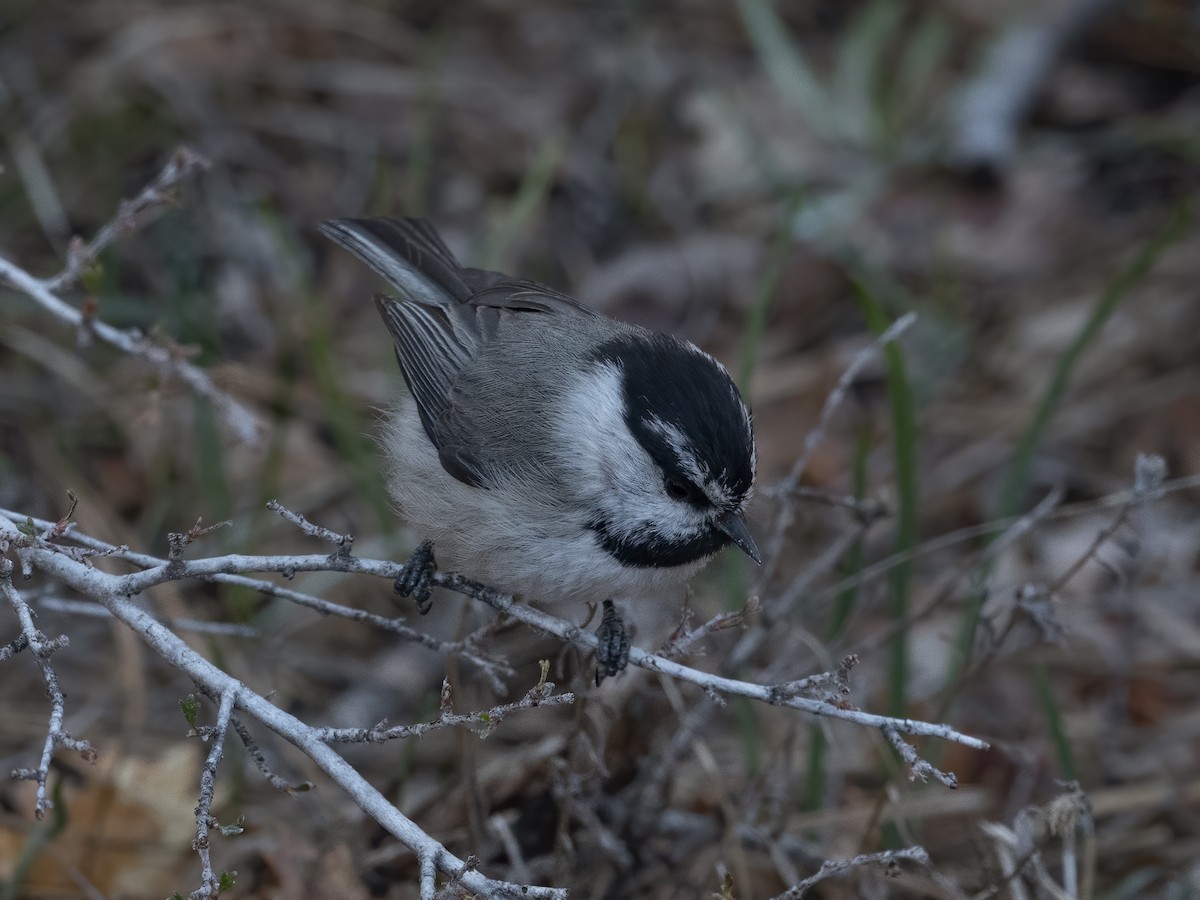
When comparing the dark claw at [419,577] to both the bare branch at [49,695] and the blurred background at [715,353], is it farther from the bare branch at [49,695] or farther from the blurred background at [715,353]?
the bare branch at [49,695]

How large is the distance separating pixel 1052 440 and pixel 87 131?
4.10 m

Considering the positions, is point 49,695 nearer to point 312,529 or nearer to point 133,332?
point 312,529

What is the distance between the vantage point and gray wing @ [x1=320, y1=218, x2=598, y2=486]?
3199 mm

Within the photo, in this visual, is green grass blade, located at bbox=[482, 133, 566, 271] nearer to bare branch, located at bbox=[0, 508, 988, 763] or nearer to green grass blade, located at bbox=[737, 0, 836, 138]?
green grass blade, located at bbox=[737, 0, 836, 138]

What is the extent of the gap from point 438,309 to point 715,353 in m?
1.97

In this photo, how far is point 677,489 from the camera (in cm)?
279

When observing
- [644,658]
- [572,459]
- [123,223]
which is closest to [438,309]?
[572,459]

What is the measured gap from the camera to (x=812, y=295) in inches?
219

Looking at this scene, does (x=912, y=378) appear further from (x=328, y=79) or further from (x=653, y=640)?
(x=328, y=79)

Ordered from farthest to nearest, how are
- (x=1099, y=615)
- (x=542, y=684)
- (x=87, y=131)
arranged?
(x=87, y=131)
(x=1099, y=615)
(x=542, y=684)

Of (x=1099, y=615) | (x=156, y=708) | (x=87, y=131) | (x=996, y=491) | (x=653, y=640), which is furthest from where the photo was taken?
(x=87, y=131)

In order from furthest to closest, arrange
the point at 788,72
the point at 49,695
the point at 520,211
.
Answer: the point at 788,72 < the point at 520,211 < the point at 49,695

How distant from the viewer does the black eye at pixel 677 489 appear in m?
2.77


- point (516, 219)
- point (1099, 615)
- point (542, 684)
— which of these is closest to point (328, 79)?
point (516, 219)
